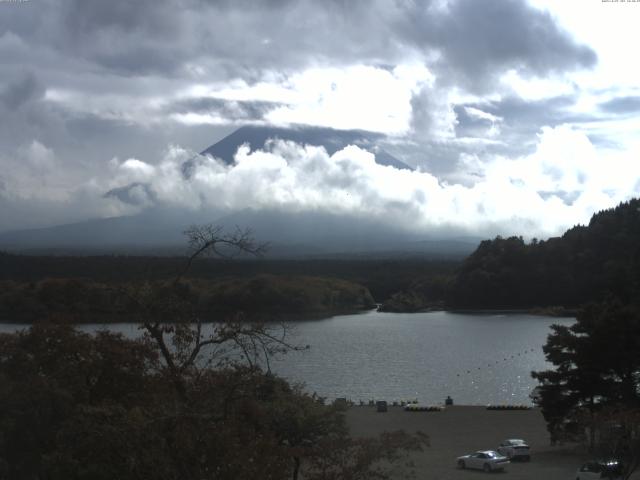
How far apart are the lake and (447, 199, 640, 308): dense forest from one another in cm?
720

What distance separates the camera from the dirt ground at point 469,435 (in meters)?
13.6

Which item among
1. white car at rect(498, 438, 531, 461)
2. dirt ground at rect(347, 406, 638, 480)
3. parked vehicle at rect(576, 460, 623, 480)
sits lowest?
dirt ground at rect(347, 406, 638, 480)

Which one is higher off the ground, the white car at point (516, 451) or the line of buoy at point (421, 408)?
the white car at point (516, 451)

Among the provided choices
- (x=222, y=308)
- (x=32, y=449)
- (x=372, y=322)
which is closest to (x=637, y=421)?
(x=32, y=449)

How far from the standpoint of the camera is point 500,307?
64125 mm

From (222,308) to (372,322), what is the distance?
12753 millimetres

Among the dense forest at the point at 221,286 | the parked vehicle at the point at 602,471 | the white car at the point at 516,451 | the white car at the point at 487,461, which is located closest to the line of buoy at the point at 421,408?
the white car at the point at 516,451

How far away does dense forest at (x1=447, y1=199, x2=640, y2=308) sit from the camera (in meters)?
59.8

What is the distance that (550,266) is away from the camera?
6309 centimetres

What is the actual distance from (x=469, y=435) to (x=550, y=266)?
47851 millimetres

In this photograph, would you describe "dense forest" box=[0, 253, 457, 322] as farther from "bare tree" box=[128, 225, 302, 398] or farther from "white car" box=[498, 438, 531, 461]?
"bare tree" box=[128, 225, 302, 398]

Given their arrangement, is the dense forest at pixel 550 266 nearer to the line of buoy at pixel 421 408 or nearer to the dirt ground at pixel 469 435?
the line of buoy at pixel 421 408

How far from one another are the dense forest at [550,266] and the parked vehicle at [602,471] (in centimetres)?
4804

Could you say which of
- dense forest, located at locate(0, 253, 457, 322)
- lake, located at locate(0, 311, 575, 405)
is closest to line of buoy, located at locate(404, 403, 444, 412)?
lake, located at locate(0, 311, 575, 405)
